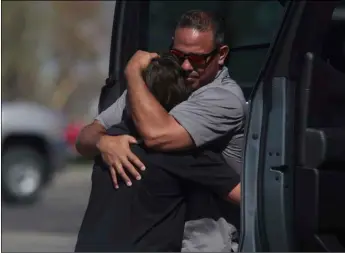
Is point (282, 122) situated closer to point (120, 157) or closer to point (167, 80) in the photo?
point (167, 80)

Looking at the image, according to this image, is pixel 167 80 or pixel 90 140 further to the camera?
pixel 90 140

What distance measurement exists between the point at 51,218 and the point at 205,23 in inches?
262

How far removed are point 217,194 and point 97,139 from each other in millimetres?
500

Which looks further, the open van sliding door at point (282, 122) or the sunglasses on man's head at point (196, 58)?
the sunglasses on man's head at point (196, 58)

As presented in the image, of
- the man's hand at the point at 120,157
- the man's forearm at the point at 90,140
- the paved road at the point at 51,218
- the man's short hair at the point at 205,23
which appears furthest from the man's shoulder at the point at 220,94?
the paved road at the point at 51,218

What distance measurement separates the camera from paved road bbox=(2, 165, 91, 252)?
22.9 ft

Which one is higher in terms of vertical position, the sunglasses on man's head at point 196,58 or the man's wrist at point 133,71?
the sunglasses on man's head at point 196,58

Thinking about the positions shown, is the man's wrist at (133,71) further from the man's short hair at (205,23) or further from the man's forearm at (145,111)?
the man's short hair at (205,23)

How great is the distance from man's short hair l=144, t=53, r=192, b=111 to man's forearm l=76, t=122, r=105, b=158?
30 cm

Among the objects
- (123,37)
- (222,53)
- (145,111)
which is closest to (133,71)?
(145,111)

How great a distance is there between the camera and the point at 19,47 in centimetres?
1728

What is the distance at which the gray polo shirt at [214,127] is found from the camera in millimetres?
3332

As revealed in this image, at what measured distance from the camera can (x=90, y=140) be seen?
358 cm

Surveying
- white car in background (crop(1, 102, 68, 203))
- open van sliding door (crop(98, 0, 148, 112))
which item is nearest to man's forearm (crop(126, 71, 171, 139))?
open van sliding door (crop(98, 0, 148, 112))
